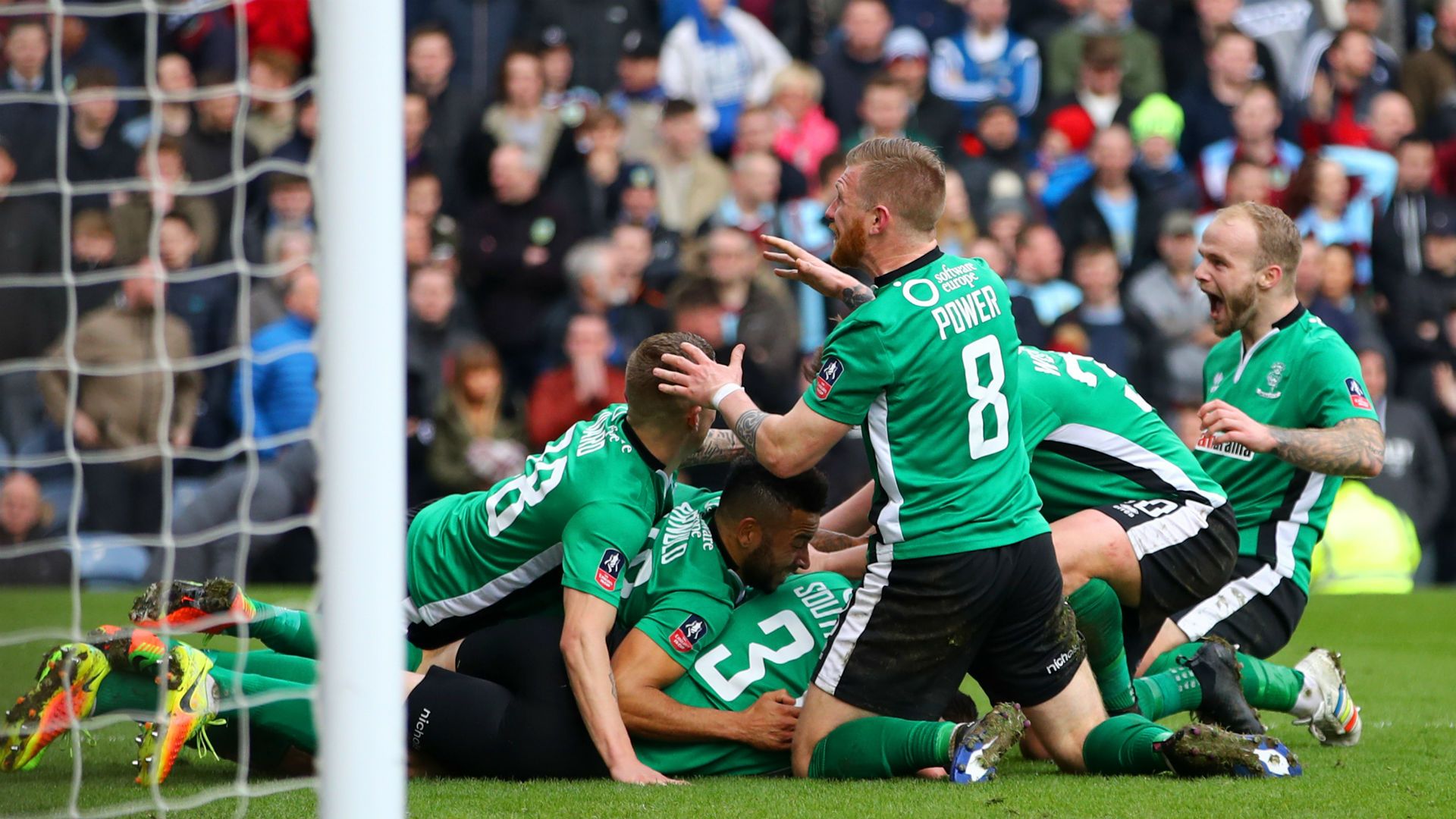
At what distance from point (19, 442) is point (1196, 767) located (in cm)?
665

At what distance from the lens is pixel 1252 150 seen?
38.9 feet

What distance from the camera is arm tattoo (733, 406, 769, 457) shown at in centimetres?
460

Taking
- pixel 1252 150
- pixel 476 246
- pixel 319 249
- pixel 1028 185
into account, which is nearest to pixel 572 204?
pixel 476 246

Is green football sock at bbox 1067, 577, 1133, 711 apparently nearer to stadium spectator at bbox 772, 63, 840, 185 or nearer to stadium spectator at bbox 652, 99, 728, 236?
stadium spectator at bbox 652, 99, 728, 236

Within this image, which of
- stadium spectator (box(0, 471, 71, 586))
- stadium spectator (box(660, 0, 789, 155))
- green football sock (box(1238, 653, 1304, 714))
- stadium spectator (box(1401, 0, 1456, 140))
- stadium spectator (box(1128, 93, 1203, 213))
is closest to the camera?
green football sock (box(1238, 653, 1304, 714))

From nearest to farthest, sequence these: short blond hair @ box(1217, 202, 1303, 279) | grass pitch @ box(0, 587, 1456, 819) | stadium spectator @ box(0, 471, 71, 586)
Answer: grass pitch @ box(0, 587, 1456, 819), short blond hair @ box(1217, 202, 1303, 279), stadium spectator @ box(0, 471, 71, 586)

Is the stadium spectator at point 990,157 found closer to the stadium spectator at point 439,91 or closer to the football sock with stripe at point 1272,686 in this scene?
the stadium spectator at point 439,91

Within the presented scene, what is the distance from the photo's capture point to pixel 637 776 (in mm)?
4742

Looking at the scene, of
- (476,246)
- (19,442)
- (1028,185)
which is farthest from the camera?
(1028,185)

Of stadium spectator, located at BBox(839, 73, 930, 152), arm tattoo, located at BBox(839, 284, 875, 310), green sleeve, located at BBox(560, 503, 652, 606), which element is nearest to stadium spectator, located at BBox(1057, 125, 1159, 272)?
stadium spectator, located at BBox(839, 73, 930, 152)

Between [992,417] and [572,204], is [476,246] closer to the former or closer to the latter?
[572,204]

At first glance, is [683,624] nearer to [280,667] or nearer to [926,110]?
[280,667]

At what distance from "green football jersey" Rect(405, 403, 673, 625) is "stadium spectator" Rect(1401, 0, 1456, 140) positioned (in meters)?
9.63

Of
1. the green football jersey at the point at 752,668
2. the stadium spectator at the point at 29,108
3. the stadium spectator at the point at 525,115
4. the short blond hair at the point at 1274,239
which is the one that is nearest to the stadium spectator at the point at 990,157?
the stadium spectator at the point at 525,115
